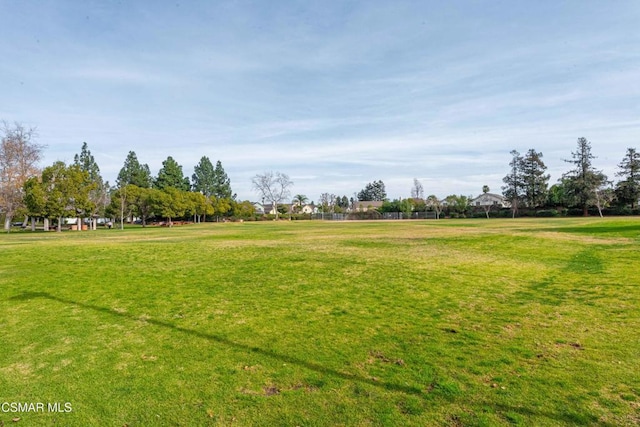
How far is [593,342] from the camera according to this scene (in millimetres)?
5793

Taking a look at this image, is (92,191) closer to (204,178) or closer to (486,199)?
(204,178)

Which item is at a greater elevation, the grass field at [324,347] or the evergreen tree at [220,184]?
the evergreen tree at [220,184]

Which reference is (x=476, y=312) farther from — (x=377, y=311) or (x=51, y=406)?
(x=51, y=406)

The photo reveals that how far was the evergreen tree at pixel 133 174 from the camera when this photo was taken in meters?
96.2

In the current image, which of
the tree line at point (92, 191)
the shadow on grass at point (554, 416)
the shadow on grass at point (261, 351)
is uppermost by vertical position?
the tree line at point (92, 191)

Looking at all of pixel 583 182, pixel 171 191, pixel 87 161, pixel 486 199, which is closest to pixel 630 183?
pixel 583 182

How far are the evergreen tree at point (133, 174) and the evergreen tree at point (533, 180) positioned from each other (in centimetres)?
9382

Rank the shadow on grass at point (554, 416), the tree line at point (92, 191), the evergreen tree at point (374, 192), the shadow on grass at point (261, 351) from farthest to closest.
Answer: the evergreen tree at point (374, 192) → the tree line at point (92, 191) → the shadow on grass at point (261, 351) → the shadow on grass at point (554, 416)

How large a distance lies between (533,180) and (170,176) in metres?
89.2

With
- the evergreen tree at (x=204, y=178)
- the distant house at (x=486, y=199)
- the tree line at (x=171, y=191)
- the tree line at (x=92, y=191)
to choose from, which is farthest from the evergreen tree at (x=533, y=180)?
the evergreen tree at (x=204, y=178)

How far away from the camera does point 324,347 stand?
586 centimetres

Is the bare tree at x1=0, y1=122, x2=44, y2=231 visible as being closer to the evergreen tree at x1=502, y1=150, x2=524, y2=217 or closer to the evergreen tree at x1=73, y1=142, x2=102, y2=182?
the evergreen tree at x1=73, y1=142, x2=102, y2=182

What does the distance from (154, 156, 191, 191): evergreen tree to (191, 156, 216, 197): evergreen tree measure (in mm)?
9704

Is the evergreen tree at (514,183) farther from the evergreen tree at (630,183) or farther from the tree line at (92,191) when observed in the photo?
the tree line at (92,191)
